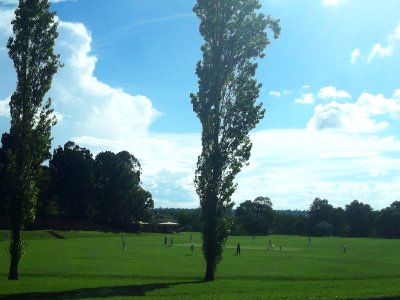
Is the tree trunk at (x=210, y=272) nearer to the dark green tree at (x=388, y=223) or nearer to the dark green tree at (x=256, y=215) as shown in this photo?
the dark green tree at (x=388, y=223)

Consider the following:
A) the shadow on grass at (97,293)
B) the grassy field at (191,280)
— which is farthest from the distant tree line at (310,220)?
the shadow on grass at (97,293)

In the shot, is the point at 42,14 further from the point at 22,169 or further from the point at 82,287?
the point at 82,287

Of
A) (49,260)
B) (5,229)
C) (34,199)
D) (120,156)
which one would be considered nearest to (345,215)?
(120,156)

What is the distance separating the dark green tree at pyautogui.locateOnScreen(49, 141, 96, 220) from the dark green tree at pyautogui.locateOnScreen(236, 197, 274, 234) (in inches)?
2053

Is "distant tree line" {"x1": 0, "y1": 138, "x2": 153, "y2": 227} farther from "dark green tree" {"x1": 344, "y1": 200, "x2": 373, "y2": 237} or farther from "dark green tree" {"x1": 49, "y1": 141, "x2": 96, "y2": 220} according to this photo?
"dark green tree" {"x1": 344, "y1": 200, "x2": 373, "y2": 237}

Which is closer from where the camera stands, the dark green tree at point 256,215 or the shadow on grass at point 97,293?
the shadow on grass at point 97,293

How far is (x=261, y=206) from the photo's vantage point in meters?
160

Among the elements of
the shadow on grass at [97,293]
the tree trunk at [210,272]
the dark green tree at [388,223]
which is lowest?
the shadow on grass at [97,293]

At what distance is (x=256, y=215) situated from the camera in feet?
523

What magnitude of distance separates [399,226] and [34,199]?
407 feet

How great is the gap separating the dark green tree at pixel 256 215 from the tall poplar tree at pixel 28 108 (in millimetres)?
128348

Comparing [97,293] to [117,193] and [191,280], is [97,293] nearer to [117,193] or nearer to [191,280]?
[191,280]

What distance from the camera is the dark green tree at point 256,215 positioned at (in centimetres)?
15712

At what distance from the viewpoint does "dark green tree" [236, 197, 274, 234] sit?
15712 cm
